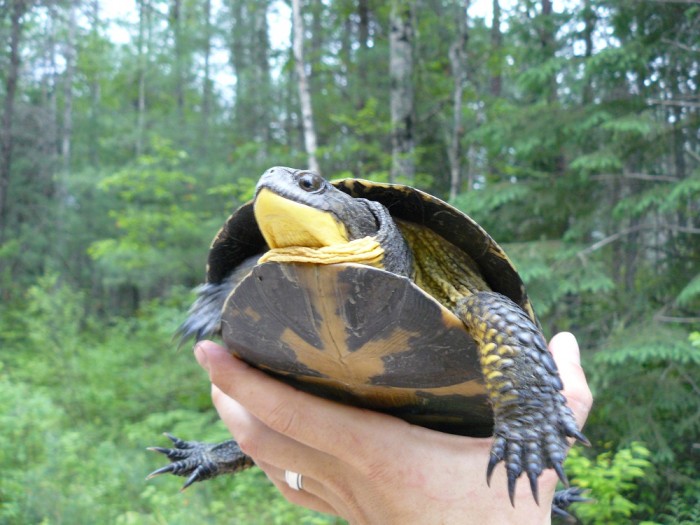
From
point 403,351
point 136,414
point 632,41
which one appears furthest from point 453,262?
point 136,414

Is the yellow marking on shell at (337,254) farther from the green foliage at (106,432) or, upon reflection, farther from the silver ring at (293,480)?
the green foliage at (106,432)

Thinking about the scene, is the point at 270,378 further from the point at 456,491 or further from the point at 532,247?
the point at 532,247

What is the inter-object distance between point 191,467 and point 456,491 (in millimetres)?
1090

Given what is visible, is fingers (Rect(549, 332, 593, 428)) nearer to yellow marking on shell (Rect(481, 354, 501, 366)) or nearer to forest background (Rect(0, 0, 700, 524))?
yellow marking on shell (Rect(481, 354, 501, 366))

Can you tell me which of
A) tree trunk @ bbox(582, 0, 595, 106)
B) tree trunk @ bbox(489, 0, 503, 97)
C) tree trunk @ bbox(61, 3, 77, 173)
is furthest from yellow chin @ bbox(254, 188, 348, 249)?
tree trunk @ bbox(61, 3, 77, 173)

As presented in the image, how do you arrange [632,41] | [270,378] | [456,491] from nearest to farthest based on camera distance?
[456,491], [270,378], [632,41]

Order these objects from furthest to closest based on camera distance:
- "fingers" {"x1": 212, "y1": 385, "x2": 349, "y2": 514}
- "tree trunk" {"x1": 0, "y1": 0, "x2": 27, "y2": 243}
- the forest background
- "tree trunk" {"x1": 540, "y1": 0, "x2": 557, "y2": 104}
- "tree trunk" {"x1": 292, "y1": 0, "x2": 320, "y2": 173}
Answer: "tree trunk" {"x1": 0, "y1": 0, "x2": 27, "y2": 243} < "tree trunk" {"x1": 292, "y1": 0, "x2": 320, "y2": 173} < "tree trunk" {"x1": 540, "y1": 0, "x2": 557, "y2": 104} < the forest background < "fingers" {"x1": 212, "y1": 385, "x2": 349, "y2": 514}

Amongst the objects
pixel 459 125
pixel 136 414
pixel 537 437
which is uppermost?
pixel 459 125

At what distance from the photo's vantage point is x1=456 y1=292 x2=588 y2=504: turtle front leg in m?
0.98

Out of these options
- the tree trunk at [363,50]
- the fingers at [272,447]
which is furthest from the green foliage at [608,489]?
the tree trunk at [363,50]

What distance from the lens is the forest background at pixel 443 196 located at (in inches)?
138

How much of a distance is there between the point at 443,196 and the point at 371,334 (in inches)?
223

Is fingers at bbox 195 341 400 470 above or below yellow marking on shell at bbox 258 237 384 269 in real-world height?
below

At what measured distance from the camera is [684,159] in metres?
3.97
